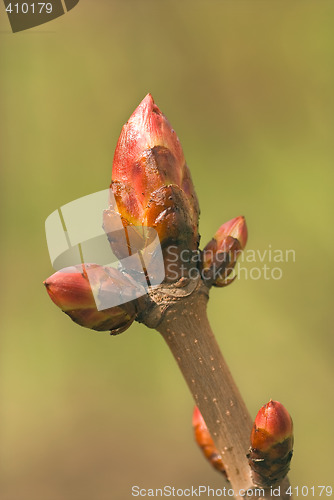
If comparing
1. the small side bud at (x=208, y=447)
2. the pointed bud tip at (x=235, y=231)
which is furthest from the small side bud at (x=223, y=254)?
the small side bud at (x=208, y=447)

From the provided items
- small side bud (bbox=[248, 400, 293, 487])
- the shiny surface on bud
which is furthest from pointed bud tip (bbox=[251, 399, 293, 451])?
the shiny surface on bud

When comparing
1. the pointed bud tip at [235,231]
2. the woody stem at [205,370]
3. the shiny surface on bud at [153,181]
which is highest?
the shiny surface on bud at [153,181]

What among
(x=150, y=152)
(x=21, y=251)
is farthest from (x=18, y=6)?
(x=150, y=152)

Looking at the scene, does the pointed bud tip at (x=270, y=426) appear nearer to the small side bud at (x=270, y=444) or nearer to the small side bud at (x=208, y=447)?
the small side bud at (x=270, y=444)

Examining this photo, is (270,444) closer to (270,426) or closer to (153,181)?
(270,426)

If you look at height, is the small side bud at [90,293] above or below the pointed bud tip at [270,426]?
above

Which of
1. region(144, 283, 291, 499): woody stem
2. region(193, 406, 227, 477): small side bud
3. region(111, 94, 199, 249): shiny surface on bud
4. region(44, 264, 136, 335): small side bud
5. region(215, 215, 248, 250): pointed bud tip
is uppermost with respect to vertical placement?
region(111, 94, 199, 249): shiny surface on bud

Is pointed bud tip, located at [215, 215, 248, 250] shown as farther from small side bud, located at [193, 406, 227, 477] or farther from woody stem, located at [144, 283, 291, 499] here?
small side bud, located at [193, 406, 227, 477]
